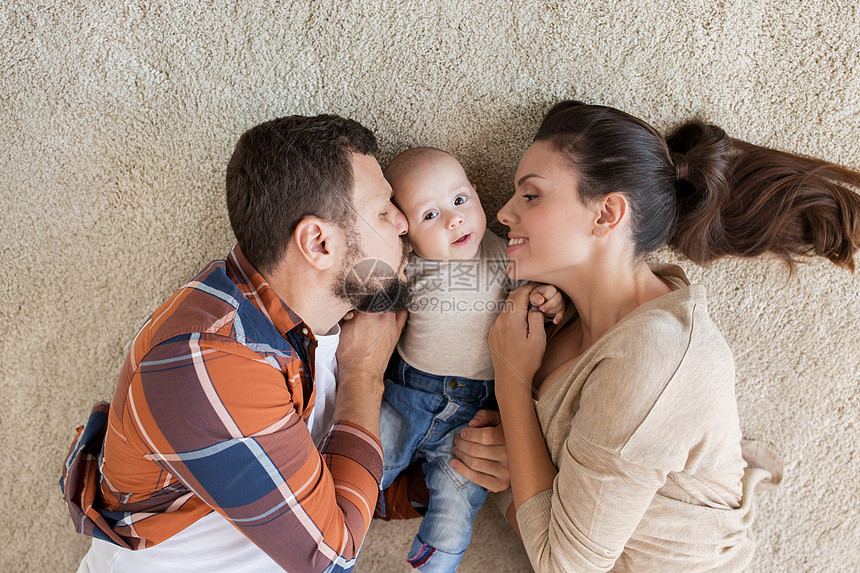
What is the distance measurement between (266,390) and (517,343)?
1.90 feet

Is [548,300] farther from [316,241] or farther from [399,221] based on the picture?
[316,241]

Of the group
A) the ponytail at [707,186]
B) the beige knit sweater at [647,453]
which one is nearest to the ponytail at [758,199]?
the ponytail at [707,186]

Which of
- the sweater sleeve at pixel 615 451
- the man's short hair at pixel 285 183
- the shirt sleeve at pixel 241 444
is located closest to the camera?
the shirt sleeve at pixel 241 444

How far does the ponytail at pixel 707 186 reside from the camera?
3.68ft

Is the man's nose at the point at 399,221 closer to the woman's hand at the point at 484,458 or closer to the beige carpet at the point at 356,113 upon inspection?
the beige carpet at the point at 356,113

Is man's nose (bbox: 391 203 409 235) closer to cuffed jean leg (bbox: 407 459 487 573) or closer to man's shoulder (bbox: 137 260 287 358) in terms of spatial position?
man's shoulder (bbox: 137 260 287 358)

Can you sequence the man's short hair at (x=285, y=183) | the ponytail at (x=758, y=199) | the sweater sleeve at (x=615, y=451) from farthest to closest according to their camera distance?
the ponytail at (x=758, y=199)
the man's short hair at (x=285, y=183)
the sweater sleeve at (x=615, y=451)

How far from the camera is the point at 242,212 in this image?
1.09 m

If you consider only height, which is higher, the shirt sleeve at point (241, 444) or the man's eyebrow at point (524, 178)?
the man's eyebrow at point (524, 178)

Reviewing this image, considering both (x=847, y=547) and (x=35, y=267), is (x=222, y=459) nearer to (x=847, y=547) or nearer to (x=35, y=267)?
(x=35, y=267)

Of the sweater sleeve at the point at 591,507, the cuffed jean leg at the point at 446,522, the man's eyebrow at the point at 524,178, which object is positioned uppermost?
the man's eyebrow at the point at 524,178

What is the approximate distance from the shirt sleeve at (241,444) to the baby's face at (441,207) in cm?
46

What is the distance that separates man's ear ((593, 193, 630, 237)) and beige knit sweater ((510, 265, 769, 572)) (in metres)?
0.18

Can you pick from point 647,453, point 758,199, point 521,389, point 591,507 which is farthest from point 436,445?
point 758,199
